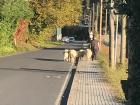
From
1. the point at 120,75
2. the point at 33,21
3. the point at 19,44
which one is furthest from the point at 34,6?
the point at 120,75

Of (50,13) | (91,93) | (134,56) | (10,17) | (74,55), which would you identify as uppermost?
(134,56)

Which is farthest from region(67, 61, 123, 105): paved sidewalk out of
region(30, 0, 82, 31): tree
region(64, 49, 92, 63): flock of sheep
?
region(30, 0, 82, 31): tree

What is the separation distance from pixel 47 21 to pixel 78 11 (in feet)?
52.9

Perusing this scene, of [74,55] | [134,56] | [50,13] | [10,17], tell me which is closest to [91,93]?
[134,56]

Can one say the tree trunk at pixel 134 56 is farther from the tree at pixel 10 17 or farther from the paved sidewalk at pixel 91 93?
the tree at pixel 10 17

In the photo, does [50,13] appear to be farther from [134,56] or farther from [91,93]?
[134,56]

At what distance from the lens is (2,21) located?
177 ft

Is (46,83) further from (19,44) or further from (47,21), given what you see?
(47,21)

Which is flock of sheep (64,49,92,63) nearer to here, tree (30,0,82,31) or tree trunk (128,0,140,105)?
tree trunk (128,0,140,105)

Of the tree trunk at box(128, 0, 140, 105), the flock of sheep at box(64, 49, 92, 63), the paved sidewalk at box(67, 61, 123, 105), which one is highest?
the tree trunk at box(128, 0, 140, 105)

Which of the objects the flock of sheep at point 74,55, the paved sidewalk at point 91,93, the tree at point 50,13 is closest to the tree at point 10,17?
the tree at point 50,13

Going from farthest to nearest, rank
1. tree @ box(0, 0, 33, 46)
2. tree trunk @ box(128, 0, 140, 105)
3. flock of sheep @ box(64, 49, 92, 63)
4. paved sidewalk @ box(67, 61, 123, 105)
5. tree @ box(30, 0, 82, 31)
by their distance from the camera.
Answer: tree @ box(30, 0, 82, 31), tree @ box(0, 0, 33, 46), flock of sheep @ box(64, 49, 92, 63), paved sidewalk @ box(67, 61, 123, 105), tree trunk @ box(128, 0, 140, 105)

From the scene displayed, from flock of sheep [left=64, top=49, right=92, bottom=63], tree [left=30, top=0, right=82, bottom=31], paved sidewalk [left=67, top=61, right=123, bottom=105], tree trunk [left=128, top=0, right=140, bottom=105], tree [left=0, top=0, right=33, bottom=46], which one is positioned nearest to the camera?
tree trunk [left=128, top=0, right=140, bottom=105]

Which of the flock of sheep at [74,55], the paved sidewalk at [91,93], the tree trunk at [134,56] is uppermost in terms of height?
the tree trunk at [134,56]
